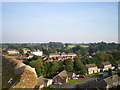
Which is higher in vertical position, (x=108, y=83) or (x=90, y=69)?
(x=108, y=83)

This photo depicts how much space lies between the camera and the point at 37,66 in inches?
715

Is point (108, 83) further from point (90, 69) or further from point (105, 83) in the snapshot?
point (90, 69)

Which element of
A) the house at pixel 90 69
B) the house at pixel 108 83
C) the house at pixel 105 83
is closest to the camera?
the house at pixel 105 83

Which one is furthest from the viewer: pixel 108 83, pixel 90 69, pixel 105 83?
pixel 90 69

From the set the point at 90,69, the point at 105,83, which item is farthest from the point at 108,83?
the point at 90,69

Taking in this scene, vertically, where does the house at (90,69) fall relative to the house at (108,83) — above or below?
below

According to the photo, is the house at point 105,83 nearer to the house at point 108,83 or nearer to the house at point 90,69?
the house at point 108,83

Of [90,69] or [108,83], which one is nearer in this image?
[108,83]

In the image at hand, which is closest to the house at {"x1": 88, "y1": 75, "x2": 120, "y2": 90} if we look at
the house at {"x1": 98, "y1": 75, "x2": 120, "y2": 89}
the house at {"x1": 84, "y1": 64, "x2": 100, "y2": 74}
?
the house at {"x1": 98, "y1": 75, "x2": 120, "y2": 89}

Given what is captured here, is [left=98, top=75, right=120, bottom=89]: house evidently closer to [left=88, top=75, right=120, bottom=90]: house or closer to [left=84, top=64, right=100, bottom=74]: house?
[left=88, top=75, right=120, bottom=90]: house

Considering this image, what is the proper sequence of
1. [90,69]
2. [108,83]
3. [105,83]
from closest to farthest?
[105,83], [108,83], [90,69]

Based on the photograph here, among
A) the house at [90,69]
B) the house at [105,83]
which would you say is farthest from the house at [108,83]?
the house at [90,69]

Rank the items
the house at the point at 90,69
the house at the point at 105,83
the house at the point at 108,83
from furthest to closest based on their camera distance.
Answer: the house at the point at 90,69 < the house at the point at 108,83 < the house at the point at 105,83

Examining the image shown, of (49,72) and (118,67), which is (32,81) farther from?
(118,67)
